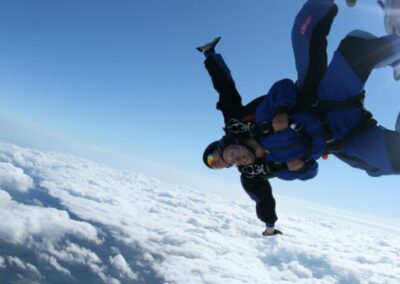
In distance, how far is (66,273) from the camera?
13088 cm

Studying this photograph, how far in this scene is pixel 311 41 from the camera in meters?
3.06

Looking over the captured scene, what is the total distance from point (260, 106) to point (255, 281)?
199m

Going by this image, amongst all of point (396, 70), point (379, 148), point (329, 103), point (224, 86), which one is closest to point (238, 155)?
point (224, 86)

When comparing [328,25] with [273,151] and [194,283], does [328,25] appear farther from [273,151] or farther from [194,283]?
[194,283]

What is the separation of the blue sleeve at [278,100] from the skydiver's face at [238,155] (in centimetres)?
37

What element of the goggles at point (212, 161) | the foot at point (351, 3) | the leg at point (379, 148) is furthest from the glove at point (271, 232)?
the foot at point (351, 3)

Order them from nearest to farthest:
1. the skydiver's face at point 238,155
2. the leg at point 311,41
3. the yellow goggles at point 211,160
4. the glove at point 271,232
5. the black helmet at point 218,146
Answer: the leg at point 311,41 < the skydiver's face at point 238,155 < the black helmet at point 218,146 < the yellow goggles at point 211,160 < the glove at point 271,232

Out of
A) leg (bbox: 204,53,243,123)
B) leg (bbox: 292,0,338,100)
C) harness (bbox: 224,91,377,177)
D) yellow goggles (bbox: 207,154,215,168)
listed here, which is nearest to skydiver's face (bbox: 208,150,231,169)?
yellow goggles (bbox: 207,154,215,168)

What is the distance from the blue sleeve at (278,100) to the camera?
3.23 meters

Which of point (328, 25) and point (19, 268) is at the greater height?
point (328, 25)

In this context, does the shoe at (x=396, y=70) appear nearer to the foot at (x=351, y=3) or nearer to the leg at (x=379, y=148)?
the leg at (x=379, y=148)

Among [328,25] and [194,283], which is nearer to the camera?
[328,25]

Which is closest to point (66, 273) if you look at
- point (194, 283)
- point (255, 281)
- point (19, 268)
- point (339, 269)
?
point (19, 268)

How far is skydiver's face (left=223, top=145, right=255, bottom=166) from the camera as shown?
3510 millimetres
